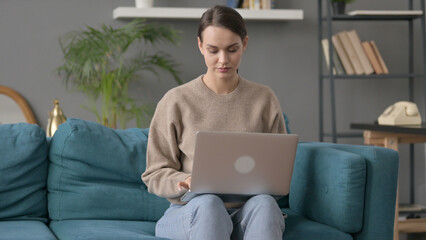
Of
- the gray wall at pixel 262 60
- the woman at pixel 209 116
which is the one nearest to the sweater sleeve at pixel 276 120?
the woman at pixel 209 116

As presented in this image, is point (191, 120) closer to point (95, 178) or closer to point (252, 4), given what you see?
point (95, 178)

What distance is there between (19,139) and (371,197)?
1225 millimetres

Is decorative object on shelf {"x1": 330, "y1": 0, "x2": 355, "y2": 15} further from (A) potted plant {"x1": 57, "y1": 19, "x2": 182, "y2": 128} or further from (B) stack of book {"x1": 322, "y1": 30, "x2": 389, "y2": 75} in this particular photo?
(A) potted plant {"x1": 57, "y1": 19, "x2": 182, "y2": 128}

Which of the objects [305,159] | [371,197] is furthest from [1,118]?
[371,197]

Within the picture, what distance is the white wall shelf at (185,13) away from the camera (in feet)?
12.9

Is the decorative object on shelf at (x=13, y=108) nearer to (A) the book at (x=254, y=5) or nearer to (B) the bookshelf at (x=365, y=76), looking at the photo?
(A) the book at (x=254, y=5)

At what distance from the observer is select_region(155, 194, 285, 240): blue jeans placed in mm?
1785

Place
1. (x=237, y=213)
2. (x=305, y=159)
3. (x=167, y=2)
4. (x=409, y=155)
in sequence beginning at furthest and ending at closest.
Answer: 1. (x=409, y=155)
2. (x=167, y=2)
3. (x=305, y=159)
4. (x=237, y=213)

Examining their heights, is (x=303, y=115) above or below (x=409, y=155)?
above

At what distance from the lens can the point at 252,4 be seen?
413 centimetres

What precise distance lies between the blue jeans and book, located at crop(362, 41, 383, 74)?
8.15 ft

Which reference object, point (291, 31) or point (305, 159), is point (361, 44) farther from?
point (305, 159)

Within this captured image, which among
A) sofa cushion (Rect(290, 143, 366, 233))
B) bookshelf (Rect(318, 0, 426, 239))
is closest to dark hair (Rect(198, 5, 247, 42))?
sofa cushion (Rect(290, 143, 366, 233))

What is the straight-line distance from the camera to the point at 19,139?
233 cm
